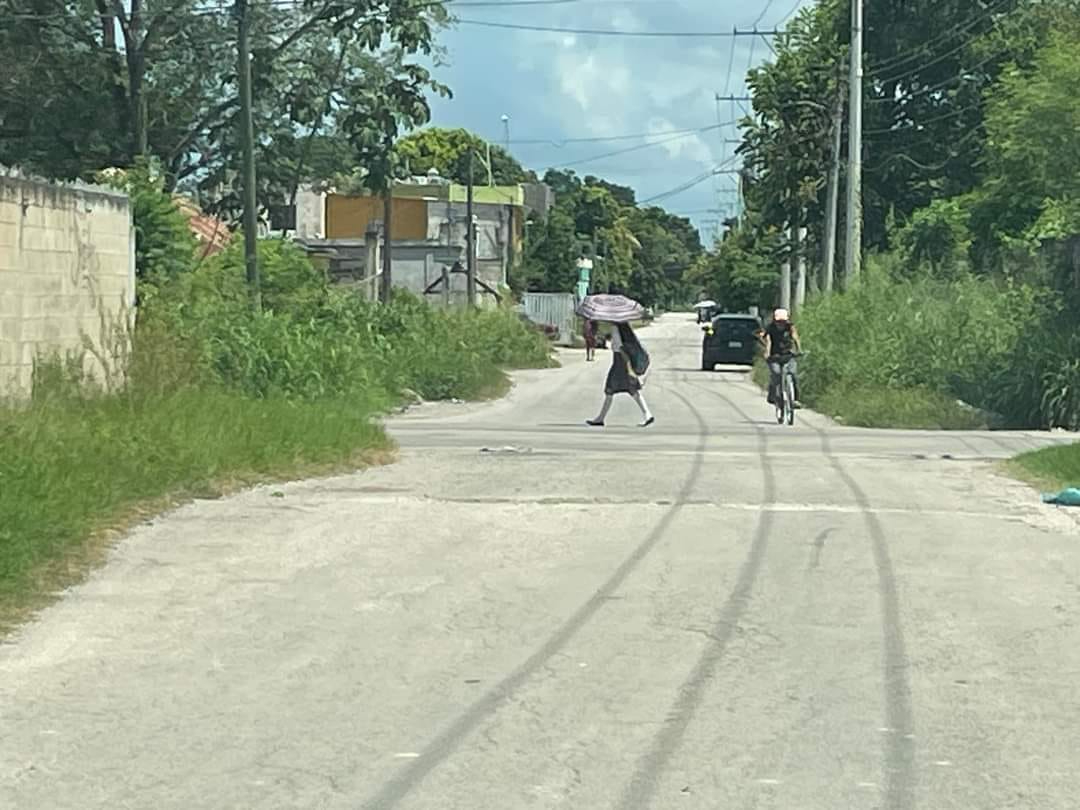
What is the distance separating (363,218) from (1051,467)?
7852cm

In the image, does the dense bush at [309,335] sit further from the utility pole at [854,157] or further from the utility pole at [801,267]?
the utility pole at [801,267]

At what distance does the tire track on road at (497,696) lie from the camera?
6.34 metres

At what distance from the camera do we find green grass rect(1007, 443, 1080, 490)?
1593 cm

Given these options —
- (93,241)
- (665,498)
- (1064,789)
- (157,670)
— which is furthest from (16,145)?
(1064,789)

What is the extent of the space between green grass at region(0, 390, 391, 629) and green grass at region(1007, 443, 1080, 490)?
6444 mm

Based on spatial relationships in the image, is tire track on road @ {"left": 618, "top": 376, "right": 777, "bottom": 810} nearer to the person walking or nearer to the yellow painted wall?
the person walking

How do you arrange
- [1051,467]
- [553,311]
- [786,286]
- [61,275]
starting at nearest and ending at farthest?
[1051,467], [61,275], [786,286], [553,311]

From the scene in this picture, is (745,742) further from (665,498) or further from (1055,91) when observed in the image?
(1055,91)

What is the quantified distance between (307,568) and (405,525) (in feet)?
6.07

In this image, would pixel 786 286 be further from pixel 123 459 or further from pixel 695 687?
pixel 695 687

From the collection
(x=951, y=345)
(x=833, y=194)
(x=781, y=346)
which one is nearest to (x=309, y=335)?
(x=781, y=346)

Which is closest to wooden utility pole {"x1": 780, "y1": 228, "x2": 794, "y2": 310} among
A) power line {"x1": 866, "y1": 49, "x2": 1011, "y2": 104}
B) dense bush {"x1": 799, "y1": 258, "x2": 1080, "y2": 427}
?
power line {"x1": 866, "y1": 49, "x2": 1011, "y2": 104}

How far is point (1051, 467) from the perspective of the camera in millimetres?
16734

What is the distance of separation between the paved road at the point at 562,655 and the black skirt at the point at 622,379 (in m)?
8.33
